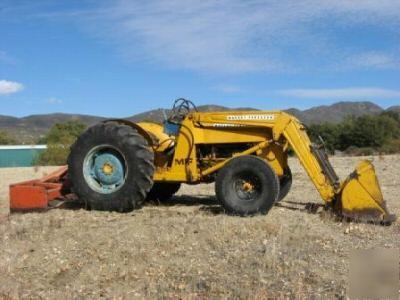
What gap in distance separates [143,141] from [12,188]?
2.47 meters

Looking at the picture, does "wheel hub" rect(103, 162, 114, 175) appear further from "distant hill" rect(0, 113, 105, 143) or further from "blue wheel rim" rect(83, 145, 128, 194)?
"distant hill" rect(0, 113, 105, 143)

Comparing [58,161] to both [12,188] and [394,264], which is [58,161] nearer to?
[12,188]

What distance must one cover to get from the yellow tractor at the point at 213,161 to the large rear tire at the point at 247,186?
0.01 metres

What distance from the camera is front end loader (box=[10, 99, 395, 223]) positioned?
9398mm

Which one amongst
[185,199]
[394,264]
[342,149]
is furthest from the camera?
[342,149]

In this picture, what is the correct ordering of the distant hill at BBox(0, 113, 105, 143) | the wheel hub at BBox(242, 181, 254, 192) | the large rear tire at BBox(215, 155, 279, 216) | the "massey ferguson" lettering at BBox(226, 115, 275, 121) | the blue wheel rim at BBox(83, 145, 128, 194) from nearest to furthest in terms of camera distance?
the large rear tire at BBox(215, 155, 279, 216)
the wheel hub at BBox(242, 181, 254, 192)
the "massey ferguson" lettering at BBox(226, 115, 275, 121)
the blue wheel rim at BBox(83, 145, 128, 194)
the distant hill at BBox(0, 113, 105, 143)

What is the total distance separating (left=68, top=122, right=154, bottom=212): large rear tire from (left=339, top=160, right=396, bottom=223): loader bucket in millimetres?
3060

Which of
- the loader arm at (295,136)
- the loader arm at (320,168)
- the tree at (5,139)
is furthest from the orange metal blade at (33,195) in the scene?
the tree at (5,139)

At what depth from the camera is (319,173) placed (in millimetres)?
9469

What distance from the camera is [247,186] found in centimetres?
952

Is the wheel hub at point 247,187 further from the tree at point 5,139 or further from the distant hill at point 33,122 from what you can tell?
the distant hill at point 33,122

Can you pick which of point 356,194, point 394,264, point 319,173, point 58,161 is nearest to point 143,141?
point 319,173

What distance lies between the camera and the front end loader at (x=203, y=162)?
9398 millimetres

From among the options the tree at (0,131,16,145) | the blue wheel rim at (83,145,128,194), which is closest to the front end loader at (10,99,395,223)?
the blue wheel rim at (83,145,128,194)
